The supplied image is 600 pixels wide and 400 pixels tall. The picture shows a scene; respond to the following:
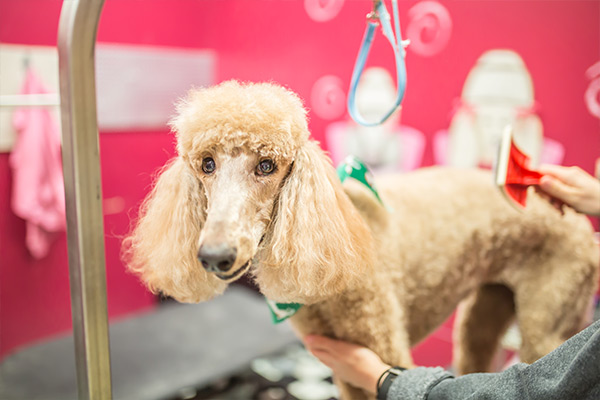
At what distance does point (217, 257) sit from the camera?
0.54m

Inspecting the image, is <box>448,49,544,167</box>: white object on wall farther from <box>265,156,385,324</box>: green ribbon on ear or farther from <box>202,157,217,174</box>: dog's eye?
<box>202,157,217,174</box>: dog's eye

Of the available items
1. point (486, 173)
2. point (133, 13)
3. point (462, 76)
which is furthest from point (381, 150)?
point (133, 13)

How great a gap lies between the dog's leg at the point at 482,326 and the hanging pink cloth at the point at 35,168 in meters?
1.55

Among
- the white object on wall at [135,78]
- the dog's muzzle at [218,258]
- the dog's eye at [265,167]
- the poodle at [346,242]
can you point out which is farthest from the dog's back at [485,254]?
the white object on wall at [135,78]

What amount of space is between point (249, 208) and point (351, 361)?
384mm

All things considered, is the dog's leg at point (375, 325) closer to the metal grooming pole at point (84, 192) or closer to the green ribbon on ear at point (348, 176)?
the green ribbon on ear at point (348, 176)

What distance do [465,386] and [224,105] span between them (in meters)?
0.51

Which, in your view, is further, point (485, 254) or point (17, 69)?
point (17, 69)

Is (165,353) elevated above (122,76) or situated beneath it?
situated beneath

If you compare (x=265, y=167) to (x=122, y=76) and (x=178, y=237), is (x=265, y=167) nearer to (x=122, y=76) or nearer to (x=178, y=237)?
(x=178, y=237)

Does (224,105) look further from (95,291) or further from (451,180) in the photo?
(451,180)

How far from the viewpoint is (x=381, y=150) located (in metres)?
1.90

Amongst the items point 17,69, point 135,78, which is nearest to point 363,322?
point 135,78

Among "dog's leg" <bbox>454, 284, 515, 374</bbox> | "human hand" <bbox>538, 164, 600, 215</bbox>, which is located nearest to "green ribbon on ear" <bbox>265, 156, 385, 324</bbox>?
"human hand" <bbox>538, 164, 600, 215</bbox>
